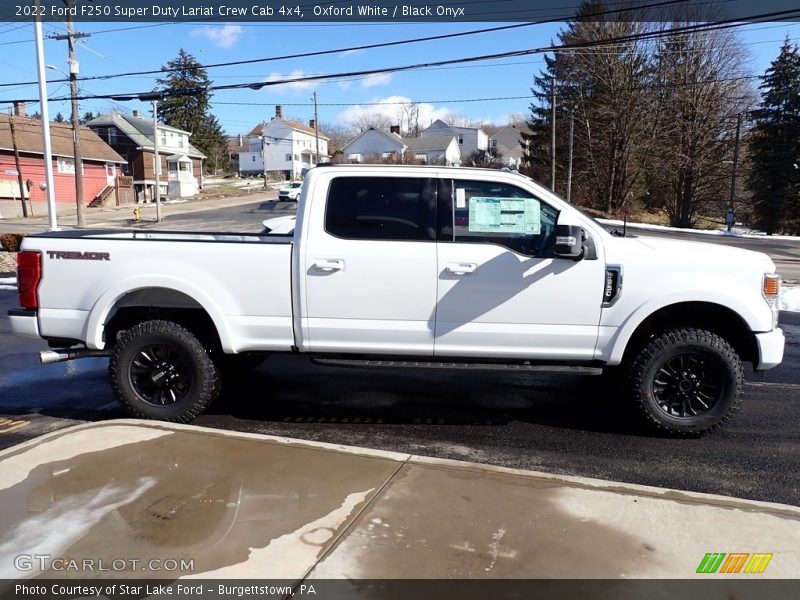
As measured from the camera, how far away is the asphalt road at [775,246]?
1733cm

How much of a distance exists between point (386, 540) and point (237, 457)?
1420mm

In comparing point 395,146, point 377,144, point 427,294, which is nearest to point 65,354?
point 427,294

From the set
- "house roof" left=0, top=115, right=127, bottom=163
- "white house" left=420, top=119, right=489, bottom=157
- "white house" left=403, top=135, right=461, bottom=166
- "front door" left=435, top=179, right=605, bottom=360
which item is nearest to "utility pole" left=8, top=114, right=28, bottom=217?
"house roof" left=0, top=115, right=127, bottom=163

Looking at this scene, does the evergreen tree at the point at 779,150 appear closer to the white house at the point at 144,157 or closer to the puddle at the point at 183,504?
the puddle at the point at 183,504

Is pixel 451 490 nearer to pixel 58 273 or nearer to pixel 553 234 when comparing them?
pixel 553 234

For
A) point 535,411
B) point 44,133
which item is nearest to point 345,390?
point 535,411

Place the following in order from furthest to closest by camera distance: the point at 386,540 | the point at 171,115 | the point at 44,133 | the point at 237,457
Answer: the point at 171,115
the point at 44,133
the point at 237,457
the point at 386,540

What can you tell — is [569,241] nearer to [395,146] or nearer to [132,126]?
[132,126]

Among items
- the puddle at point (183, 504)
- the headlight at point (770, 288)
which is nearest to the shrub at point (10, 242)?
the puddle at point (183, 504)

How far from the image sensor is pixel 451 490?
357cm

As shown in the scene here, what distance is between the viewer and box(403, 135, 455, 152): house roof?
3332 inches

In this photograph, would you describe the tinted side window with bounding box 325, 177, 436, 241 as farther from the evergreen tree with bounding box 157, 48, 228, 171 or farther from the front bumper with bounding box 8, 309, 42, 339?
the evergreen tree with bounding box 157, 48, 228, 171

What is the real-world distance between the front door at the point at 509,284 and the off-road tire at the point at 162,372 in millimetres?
1915

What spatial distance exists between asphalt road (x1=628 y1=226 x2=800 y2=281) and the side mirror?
35.1ft
